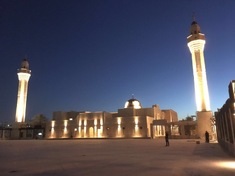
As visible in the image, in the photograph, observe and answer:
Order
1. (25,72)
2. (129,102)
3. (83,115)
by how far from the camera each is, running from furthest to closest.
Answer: (25,72) < (129,102) < (83,115)

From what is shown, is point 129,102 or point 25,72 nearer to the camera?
point 129,102

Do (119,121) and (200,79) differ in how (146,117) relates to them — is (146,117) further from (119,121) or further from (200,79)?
(200,79)

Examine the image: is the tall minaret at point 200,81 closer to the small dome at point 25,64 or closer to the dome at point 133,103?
the dome at point 133,103

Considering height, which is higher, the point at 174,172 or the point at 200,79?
the point at 200,79

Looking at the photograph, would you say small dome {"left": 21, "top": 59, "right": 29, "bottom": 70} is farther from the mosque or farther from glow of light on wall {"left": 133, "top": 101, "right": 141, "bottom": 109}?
glow of light on wall {"left": 133, "top": 101, "right": 141, "bottom": 109}

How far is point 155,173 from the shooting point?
784cm

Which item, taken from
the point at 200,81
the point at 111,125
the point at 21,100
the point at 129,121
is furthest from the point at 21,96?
the point at 200,81

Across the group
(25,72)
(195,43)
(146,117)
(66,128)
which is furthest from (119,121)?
(25,72)

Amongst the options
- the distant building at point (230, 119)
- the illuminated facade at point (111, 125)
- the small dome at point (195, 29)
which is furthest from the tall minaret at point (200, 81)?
the distant building at point (230, 119)

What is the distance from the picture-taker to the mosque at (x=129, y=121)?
4397 cm

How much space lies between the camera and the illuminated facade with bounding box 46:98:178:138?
1982 inches

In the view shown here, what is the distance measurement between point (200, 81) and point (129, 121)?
61.5 feet

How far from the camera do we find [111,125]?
175 feet

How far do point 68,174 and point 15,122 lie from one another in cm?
6525
